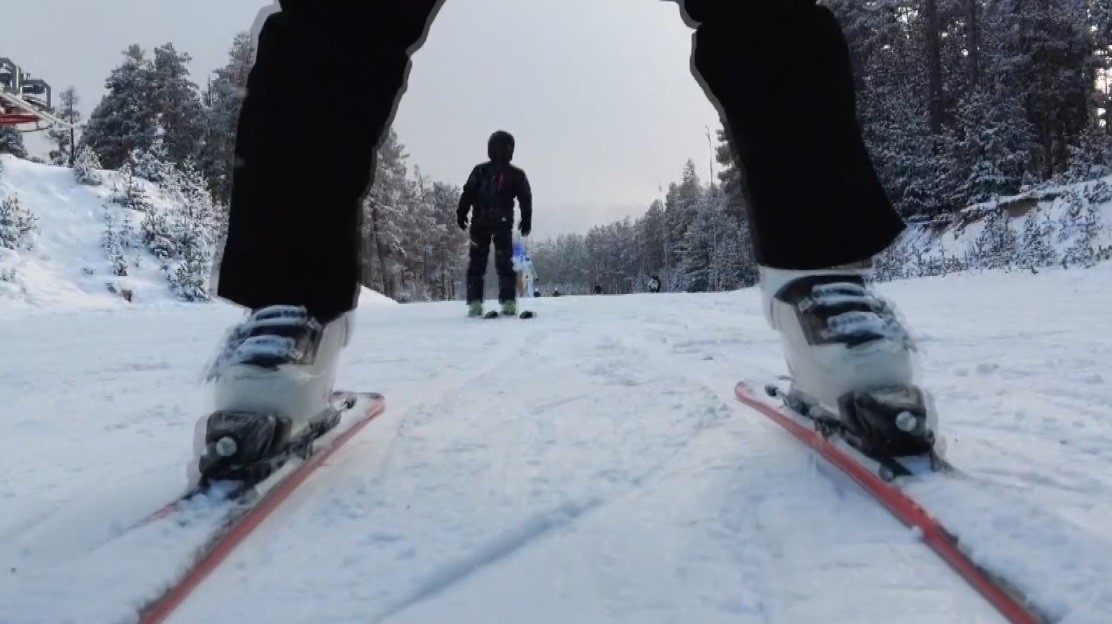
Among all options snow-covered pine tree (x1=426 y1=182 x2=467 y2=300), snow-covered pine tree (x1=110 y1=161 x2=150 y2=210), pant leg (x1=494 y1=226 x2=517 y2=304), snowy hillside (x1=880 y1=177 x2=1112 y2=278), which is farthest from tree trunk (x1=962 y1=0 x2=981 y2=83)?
snow-covered pine tree (x1=426 y1=182 x2=467 y2=300)

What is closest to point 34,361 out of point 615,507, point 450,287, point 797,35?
point 615,507

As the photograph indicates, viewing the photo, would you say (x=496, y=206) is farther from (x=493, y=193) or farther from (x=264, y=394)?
(x=264, y=394)

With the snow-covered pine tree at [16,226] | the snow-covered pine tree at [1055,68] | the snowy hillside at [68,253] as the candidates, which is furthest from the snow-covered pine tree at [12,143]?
the snow-covered pine tree at [1055,68]

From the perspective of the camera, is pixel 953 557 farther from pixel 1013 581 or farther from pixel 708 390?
pixel 708 390

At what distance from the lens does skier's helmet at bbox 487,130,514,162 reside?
19.7 feet

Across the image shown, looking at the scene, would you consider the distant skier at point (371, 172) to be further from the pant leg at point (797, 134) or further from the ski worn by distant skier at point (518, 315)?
the ski worn by distant skier at point (518, 315)

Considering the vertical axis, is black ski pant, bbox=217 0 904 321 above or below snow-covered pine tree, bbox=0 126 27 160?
below

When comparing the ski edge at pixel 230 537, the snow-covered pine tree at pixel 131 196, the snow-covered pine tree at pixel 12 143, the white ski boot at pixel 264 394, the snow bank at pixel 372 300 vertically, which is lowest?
the ski edge at pixel 230 537

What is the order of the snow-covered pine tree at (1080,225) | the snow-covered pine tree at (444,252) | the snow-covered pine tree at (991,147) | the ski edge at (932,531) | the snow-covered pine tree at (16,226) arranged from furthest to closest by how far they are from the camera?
the snow-covered pine tree at (444,252) → the snow-covered pine tree at (991,147) → the snow-covered pine tree at (16,226) → the snow-covered pine tree at (1080,225) → the ski edge at (932,531)

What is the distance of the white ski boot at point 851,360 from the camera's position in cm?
83

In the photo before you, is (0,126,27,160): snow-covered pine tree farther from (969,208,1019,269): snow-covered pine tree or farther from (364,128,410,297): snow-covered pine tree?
(969,208,1019,269): snow-covered pine tree

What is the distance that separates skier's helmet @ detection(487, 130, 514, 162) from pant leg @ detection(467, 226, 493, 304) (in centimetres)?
65

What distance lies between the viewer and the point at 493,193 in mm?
6133

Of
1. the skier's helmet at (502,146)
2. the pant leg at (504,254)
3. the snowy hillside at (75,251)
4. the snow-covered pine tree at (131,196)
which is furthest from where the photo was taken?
the snow-covered pine tree at (131,196)
